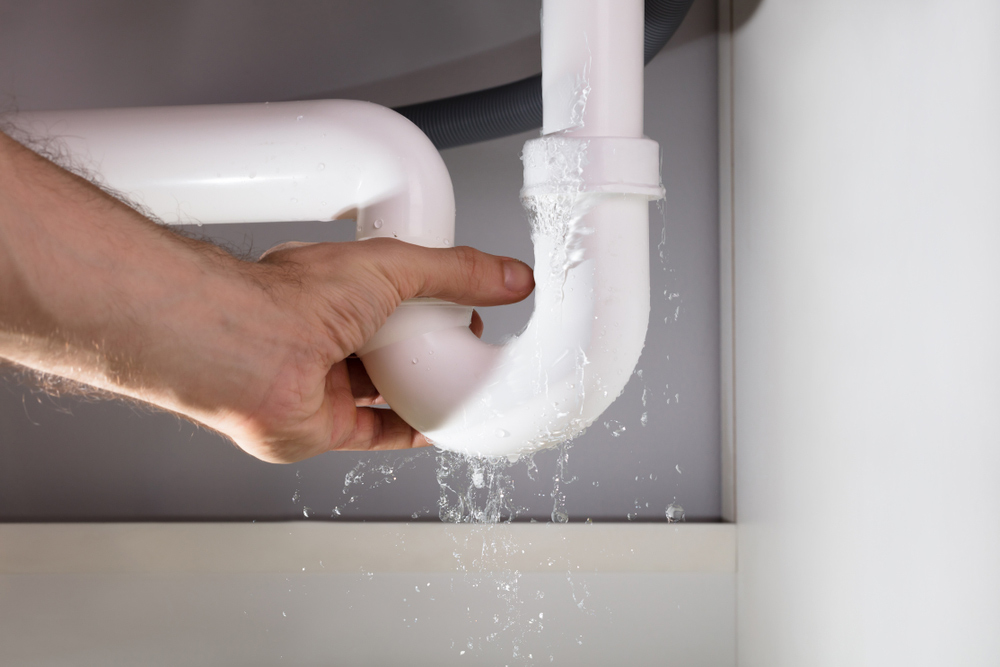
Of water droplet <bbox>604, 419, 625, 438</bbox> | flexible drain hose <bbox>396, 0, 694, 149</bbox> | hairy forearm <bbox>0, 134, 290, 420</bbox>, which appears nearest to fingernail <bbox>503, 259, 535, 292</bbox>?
hairy forearm <bbox>0, 134, 290, 420</bbox>

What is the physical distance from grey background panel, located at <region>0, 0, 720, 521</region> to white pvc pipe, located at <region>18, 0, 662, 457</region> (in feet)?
1.21

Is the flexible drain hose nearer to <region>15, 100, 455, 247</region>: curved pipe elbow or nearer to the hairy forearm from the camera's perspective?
<region>15, 100, 455, 247</region>: curved pipe elbow

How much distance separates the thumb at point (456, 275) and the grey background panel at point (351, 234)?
41 centimetres

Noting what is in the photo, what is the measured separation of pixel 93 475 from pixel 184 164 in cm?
68

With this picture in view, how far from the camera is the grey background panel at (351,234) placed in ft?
3.20

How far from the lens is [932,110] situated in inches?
19.4


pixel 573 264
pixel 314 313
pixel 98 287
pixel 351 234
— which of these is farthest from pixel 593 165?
pixel 351 234

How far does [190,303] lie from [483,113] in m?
0.56

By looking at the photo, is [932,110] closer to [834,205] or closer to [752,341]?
[834,205]

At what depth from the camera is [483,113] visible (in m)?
0.89

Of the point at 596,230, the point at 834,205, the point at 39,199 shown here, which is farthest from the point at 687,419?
the point at 39,199

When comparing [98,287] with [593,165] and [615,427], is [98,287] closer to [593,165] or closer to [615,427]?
[593,165]

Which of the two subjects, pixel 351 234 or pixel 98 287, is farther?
pixel 351 234

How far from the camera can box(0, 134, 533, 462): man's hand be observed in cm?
41
